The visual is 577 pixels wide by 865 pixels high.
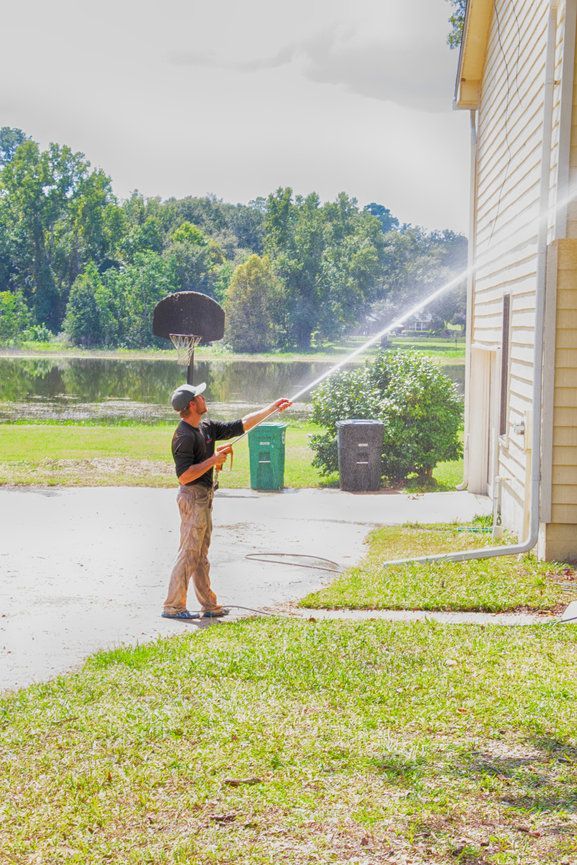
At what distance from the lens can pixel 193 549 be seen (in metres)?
8.02

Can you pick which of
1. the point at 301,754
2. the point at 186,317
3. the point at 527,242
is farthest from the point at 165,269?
the point at 301,754

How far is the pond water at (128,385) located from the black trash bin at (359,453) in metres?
11.4

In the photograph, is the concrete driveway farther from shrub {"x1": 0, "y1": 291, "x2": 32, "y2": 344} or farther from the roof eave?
shrub {"x1": 0, "y1": 291, "x2": 32, "y2": 344}

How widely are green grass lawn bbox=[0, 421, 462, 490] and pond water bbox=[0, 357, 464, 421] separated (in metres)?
6.81

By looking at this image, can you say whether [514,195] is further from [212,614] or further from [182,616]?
[182,616]

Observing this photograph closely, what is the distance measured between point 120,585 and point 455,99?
8799mm

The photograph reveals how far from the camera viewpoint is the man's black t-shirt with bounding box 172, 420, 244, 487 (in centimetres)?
793

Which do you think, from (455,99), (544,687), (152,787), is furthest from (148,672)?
(455,99)

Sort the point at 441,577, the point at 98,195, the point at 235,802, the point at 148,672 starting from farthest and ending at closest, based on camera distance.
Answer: the point at 98,195 → the point at 441,577 → the point at 148,672 → the point at 235,802

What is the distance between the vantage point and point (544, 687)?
597cm

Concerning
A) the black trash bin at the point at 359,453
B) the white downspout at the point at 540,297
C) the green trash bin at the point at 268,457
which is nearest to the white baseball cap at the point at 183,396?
the white downspout at the point at 540,297

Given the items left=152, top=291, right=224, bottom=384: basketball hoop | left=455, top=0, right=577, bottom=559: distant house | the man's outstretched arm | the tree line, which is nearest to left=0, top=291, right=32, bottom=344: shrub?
the tree line

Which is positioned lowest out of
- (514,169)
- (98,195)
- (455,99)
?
(514,169)

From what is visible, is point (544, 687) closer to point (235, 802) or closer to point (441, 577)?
point (235, 802)
